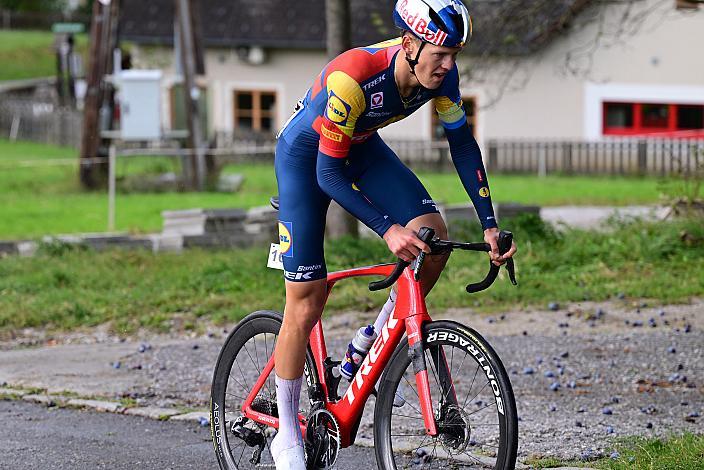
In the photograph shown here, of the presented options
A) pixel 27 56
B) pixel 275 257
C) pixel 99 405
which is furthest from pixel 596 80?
pixel 27 56

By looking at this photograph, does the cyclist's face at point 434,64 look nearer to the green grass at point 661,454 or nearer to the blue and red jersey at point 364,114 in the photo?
the blue and red jersey at point 364,114

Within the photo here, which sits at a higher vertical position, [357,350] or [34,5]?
[34,5]

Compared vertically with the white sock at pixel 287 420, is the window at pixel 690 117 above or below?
below

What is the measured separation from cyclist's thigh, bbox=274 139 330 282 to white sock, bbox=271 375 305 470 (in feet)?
1.69

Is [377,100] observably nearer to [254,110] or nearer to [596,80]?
[596,80]

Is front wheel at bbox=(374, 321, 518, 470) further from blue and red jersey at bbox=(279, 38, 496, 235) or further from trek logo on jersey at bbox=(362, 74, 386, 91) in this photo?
trek logo on jersey at bbox=(362, 74, 386, 91)

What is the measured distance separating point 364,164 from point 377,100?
32 cm

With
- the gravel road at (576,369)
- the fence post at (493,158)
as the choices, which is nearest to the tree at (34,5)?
the fence post at (493,158)

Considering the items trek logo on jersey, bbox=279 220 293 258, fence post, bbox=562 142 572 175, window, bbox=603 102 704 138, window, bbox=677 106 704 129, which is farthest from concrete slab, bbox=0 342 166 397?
window, bbox=677 106 704 129

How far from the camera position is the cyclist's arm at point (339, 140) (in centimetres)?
484

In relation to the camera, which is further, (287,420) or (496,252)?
(287,420)

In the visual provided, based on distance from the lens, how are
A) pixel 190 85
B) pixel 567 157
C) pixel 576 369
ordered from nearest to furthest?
pixel 576 369 → pixel 190 85 → pixel 567 157

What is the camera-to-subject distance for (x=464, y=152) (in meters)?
5.10

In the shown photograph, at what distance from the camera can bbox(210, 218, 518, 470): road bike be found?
189 inches
